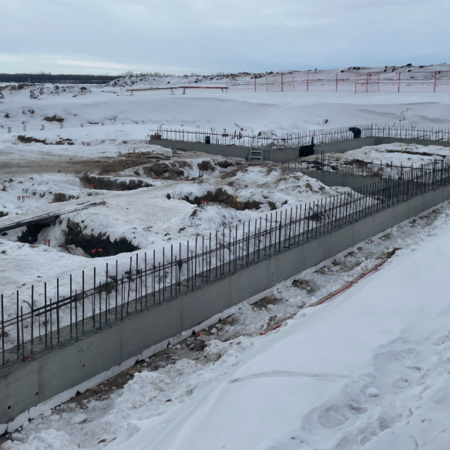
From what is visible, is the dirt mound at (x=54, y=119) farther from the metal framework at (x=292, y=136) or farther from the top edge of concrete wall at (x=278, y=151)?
the top edge of concrete wall at (x=278, y=151)

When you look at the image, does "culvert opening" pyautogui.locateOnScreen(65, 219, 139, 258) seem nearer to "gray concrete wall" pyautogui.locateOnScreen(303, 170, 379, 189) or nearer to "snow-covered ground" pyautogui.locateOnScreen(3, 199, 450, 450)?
"snow-covered ground" pyautogui.locateOnScreen(3, 199, 450, 450)

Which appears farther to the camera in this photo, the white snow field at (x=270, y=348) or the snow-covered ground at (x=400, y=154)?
the snow-covered ground at (x=400, y=154)

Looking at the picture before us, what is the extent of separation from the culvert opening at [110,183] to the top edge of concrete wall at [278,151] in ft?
26.6

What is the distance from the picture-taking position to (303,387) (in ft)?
16.8

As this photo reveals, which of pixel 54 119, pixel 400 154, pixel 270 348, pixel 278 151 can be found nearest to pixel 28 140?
pixel 54 119

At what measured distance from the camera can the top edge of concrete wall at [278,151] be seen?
2553 cm

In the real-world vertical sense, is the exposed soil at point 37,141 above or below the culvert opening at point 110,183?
above

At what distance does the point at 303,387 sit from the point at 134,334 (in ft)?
11.3

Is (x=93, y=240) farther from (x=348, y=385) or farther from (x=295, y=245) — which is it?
(x=348, y=385)

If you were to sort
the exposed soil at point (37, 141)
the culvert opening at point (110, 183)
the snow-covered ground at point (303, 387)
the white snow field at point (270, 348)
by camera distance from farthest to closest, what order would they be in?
the exposed soil at point (37, 141) < the culvert opening at point (110, 183) < the white snow field at point (270, 348) < the snow-covered ground at point (303, 387)

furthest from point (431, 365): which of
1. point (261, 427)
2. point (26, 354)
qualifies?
point (26, 354)

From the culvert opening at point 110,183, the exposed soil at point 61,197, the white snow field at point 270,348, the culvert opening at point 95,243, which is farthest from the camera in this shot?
the culvert opening at point 110,183

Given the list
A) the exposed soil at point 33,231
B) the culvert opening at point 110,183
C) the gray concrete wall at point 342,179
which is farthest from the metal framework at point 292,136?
the exposed soil at point 33,231

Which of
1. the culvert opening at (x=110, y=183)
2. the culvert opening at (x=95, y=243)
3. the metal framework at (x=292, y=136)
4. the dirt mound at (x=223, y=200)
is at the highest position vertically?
the metal framework at (x=292, y=136)
